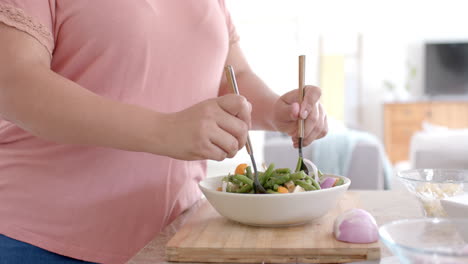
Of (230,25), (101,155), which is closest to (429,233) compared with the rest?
(101,155)

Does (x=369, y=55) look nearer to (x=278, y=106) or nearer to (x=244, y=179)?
(x=278, y=106)

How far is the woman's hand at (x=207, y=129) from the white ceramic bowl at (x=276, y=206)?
0.09m

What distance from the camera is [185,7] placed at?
1.01 meters

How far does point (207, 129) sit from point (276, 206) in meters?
0.17

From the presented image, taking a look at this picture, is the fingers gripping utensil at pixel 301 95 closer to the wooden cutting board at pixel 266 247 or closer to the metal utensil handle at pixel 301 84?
the metal utensil handle at pixel 301 84

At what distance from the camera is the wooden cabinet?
6.58m

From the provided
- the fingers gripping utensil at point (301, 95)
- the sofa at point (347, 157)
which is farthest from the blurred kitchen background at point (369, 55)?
the fingers gripping utensil at point (301, 95)

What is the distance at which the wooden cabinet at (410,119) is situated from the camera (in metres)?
6.58

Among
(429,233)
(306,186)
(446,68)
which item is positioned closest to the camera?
(429,233)

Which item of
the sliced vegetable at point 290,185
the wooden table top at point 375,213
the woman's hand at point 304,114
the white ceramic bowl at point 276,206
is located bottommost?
the wooden table top at point 375,213

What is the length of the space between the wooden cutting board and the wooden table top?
0.14ft

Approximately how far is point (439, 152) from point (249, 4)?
4.41 m

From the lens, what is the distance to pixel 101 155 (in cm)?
94

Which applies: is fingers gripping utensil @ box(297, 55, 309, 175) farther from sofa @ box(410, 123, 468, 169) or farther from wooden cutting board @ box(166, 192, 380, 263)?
sofa @ box(410, 123, 468, 169)
